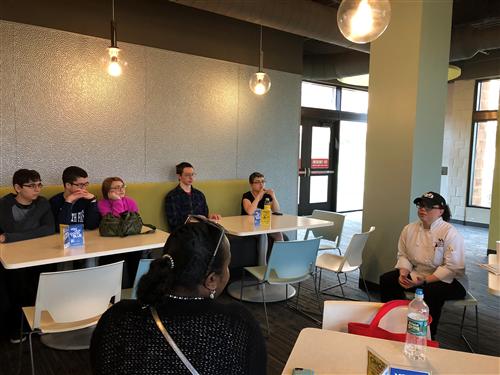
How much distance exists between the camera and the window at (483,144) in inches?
316

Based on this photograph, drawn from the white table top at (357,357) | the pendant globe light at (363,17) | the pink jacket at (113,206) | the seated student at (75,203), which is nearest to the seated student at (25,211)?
the seated student at (75,203)

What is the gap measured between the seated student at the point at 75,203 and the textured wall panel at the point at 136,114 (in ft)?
2.05

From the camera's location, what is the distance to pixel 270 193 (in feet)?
15.4

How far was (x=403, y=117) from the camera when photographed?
3951 millimetres

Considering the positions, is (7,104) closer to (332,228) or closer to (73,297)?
(73,297)

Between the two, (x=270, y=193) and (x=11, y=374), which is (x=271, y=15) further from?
(x=11, y=374)

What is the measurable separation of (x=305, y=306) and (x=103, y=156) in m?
2.65


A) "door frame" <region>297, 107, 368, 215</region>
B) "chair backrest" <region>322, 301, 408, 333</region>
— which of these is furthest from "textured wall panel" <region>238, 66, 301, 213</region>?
"chair backrest" <region>322, 301, 408, 333</region>

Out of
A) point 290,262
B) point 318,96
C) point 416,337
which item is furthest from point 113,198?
point 318,96

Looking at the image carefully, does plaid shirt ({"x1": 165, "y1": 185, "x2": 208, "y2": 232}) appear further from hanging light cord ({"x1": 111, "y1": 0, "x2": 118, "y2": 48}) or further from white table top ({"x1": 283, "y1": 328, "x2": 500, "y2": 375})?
white table top ({"x1": 283, "y1": 328, "x2": 500, "y2": 375})

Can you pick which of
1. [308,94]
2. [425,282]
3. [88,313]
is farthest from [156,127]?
[308,94]

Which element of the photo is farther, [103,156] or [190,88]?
[190,88]

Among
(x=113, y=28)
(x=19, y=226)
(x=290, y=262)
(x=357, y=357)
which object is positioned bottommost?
(x=290, y=262)

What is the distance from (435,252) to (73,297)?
8.10 ft
